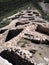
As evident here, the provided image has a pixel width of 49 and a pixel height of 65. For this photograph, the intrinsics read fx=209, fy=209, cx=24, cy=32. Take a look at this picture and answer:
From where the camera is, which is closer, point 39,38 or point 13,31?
point 39,38

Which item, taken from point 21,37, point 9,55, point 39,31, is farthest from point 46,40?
point 9,55

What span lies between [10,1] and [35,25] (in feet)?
74.9

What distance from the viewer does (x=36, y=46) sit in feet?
43.0

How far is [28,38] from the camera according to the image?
13984mm

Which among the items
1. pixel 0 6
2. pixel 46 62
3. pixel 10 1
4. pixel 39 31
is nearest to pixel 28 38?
pixel 39 31

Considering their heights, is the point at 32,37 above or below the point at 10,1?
above

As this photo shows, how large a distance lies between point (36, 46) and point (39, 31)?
3.38 m

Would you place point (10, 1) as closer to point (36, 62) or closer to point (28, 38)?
point (28, 38)

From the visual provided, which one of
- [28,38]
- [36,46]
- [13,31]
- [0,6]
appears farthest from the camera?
[0,6]

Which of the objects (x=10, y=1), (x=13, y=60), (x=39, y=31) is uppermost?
(x=13, y=60)

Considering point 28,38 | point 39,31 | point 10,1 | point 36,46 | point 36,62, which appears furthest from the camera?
point 10,1

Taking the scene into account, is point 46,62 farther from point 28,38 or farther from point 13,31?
point 13,31

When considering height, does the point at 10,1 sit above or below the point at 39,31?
below

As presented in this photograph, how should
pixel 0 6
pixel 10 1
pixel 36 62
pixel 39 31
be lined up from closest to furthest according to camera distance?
pixel 36 62 < pixel 39 31 < pixel 0 6 < pixel 10 1
